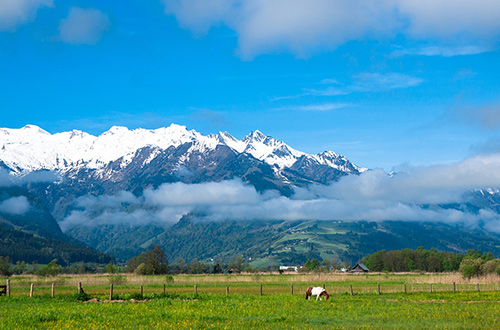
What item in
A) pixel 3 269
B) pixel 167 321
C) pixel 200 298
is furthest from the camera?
pixel 3 269

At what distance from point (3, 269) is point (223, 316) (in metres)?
126

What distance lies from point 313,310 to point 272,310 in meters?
4.40

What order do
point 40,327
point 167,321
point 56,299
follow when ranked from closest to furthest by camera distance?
point 40,327, point 167,321, point 56,299

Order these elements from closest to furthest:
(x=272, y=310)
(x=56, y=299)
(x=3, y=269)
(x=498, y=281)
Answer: (x=272, y=310) < (x=56, y=299) < (x=498, y=281) < (x=3, y=269)

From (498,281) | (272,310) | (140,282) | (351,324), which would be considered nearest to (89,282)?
(140,282)

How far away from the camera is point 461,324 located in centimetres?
3944

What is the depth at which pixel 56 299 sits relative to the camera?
60.2 metres

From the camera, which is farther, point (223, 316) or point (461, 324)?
point (223, 316)

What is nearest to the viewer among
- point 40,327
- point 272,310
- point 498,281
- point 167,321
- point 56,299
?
point 40,327

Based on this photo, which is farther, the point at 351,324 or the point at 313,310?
the point at 313,310

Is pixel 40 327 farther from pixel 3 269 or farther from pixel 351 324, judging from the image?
pixel 3 269

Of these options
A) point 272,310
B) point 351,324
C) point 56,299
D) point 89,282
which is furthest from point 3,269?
point 351,324

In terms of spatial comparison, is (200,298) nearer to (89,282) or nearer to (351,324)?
(351,324)

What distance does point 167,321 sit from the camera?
41594 mm
